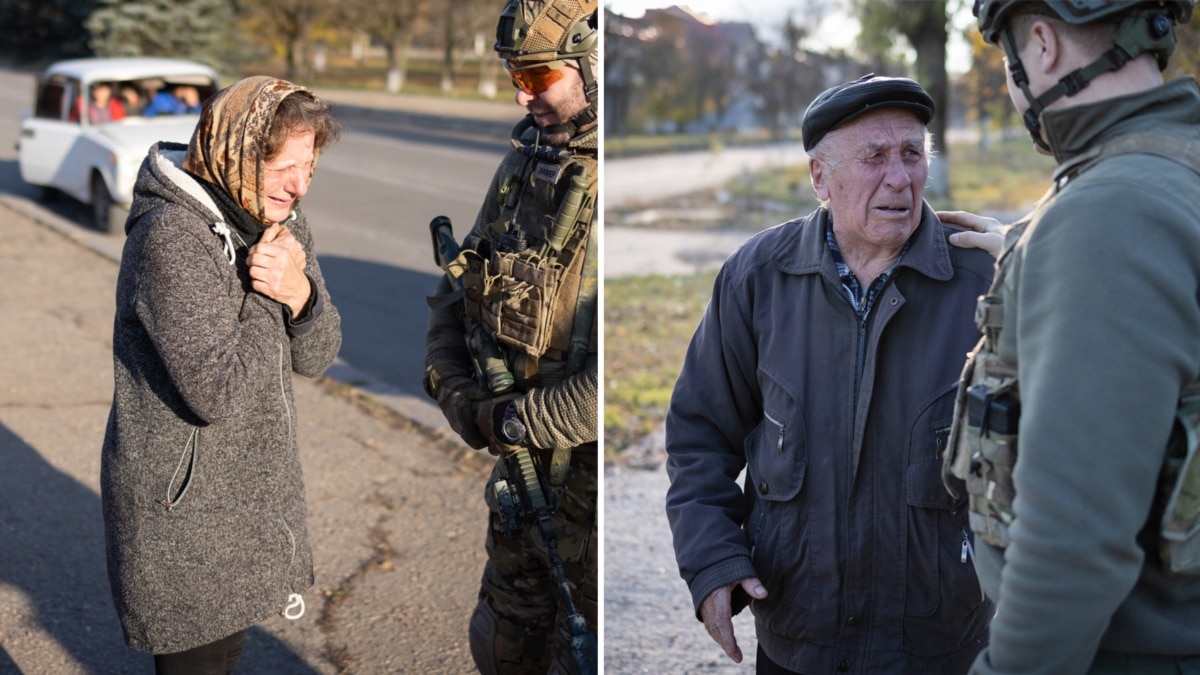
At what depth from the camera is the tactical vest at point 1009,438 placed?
63.8 inches

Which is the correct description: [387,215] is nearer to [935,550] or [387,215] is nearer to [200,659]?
[200,659]

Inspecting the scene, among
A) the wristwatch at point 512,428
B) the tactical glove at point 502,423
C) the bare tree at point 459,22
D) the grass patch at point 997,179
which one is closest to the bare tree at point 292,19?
the bare tree at point 459,22

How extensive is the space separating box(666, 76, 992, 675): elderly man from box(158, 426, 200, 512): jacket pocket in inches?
42.9

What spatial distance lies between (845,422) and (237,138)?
4.80ft

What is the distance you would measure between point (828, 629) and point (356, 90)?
1529 inches

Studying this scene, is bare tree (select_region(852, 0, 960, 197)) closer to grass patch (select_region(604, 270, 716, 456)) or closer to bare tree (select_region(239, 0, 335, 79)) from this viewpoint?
grass patch (select_region(604, 270, 716, 456))

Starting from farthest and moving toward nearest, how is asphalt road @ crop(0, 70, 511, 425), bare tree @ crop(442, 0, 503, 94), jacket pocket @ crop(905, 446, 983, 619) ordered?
bare tree @ crop(442, 0, 503, 94) → asphalt road @ crop(0, 70, 511, 425) → jacket pocket @ crop(905, 446, 983, 619)

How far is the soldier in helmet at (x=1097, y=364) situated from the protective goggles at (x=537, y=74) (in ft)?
3.67

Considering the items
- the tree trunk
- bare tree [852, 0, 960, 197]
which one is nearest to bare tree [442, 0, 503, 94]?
bare tree [852, 0, 960, 197]

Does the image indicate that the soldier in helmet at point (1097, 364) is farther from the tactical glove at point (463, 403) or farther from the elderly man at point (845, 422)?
the tactical glove at point (463, 403)

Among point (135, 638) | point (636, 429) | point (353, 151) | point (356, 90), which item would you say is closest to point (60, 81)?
point (353, 151)

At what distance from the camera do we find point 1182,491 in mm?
1624

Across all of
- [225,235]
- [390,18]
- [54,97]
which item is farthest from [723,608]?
[390,18]

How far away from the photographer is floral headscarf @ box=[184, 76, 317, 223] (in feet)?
8.75
